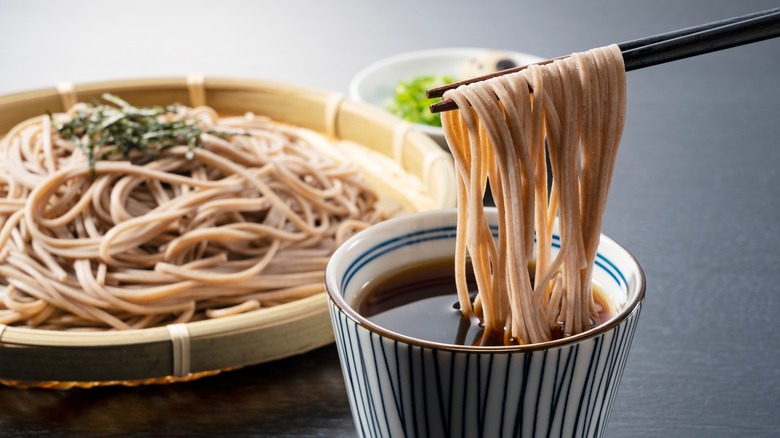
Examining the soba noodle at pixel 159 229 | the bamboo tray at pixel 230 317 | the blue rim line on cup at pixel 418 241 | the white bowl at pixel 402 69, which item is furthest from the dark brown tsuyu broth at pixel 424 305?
the white bowl at pixel 402 69

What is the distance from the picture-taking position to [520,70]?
2.26 feet

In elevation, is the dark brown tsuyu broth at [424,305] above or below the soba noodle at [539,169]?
below

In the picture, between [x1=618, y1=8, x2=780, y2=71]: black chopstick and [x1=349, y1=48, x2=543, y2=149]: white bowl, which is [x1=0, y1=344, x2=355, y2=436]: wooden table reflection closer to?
[x1=618, y1=8, x2=780, y2=71]: black chopstick

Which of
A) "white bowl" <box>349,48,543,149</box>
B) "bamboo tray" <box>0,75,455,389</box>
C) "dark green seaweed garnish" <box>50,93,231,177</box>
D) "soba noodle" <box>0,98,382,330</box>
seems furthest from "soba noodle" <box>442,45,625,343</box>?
"white bowl" <box>349,48,543,149</box>

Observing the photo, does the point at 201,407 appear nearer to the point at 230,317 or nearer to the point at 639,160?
the point at 230,317

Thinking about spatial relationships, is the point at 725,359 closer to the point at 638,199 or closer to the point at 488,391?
the point at 638,199

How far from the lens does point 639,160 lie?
1.72 meters

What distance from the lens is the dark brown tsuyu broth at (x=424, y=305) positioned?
2.51ft

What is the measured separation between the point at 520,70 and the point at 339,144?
3.11 ft

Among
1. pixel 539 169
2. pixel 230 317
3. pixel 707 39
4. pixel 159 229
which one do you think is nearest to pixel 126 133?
pixel 159 229

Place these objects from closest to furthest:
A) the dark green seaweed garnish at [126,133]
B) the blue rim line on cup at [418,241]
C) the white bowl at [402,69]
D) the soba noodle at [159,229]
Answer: the blue rim line on cup at [418,241], the soba noodle at [159,229], the dark green seaweed garnish at [126,133], the white bowl at [402,69]

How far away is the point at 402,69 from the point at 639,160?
0.68 metres

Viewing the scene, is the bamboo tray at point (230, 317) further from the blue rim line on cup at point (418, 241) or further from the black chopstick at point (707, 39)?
the black chopstick at point (707, 39)

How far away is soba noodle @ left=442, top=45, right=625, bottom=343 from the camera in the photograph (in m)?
0.67
